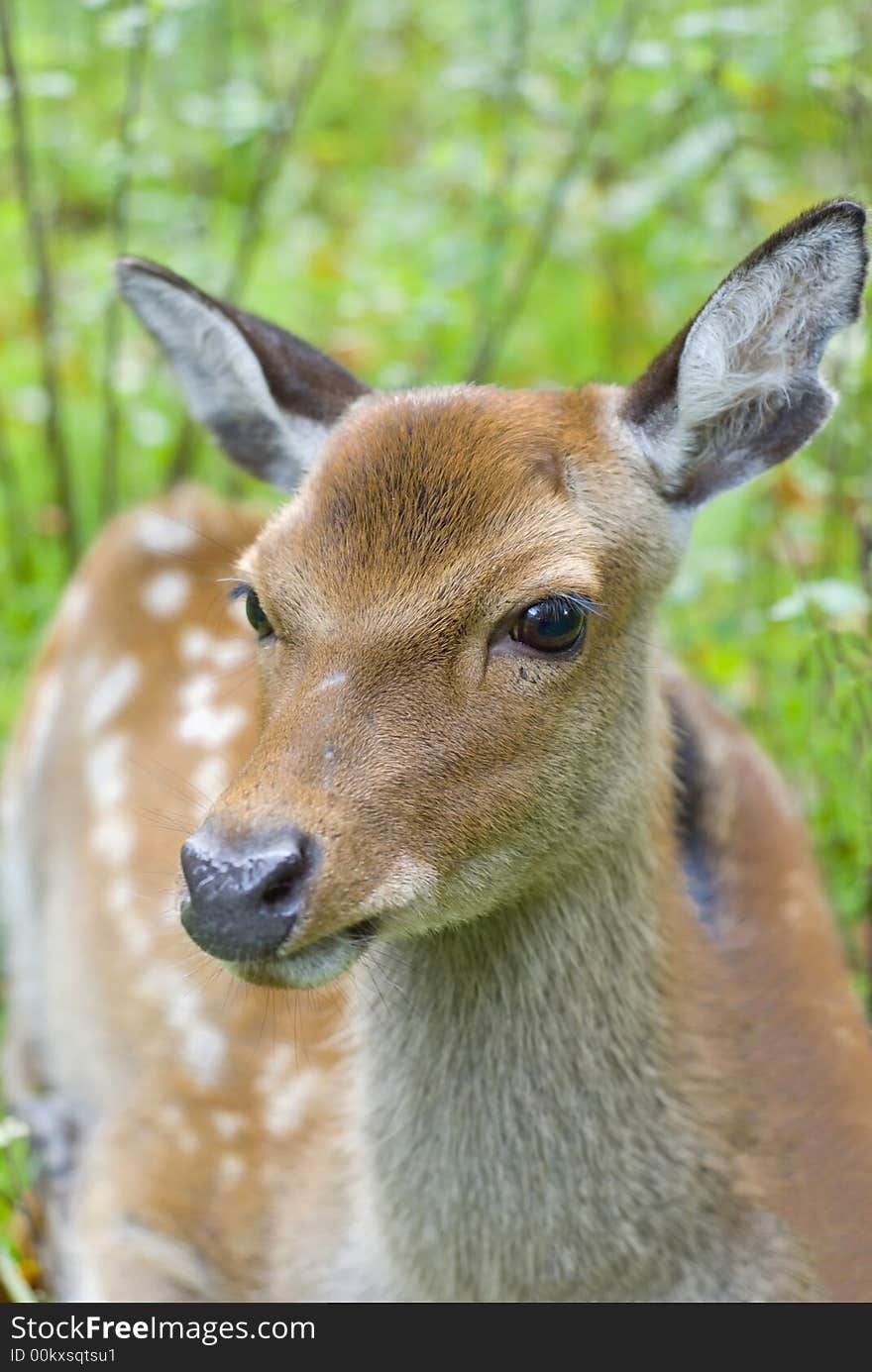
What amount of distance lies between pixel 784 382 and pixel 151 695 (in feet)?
7.64

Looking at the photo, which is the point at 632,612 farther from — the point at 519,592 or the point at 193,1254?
the point at 193,1254

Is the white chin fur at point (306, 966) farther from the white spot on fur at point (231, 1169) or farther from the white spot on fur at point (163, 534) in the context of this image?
the white spot on fur at point (163, 534)

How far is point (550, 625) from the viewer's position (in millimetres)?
2883

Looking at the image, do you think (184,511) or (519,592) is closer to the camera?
(519,592)

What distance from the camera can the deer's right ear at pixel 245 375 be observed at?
3.51 metres

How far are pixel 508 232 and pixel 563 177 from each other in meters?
0.91

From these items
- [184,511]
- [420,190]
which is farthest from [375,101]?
[184,511]

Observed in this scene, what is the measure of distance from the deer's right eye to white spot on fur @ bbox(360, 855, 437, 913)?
56 centimetres

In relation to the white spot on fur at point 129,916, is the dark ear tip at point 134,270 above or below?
above

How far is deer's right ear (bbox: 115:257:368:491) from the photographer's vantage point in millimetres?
3508

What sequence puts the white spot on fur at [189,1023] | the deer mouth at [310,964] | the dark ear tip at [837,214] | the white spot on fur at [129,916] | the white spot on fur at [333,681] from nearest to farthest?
the deer mouth at [310,964], the white spot on fur at [333,681], the dark ear tip at [837,214], the white spot on fur at [189,1023], the white spot on fur at [129,916]

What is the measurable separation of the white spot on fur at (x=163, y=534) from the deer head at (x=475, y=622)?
72.4 inches

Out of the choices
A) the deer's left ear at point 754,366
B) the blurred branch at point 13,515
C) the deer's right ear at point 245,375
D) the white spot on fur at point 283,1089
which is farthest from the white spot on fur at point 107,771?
the deer's left ear at point 754,366

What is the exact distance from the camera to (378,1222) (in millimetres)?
3436
